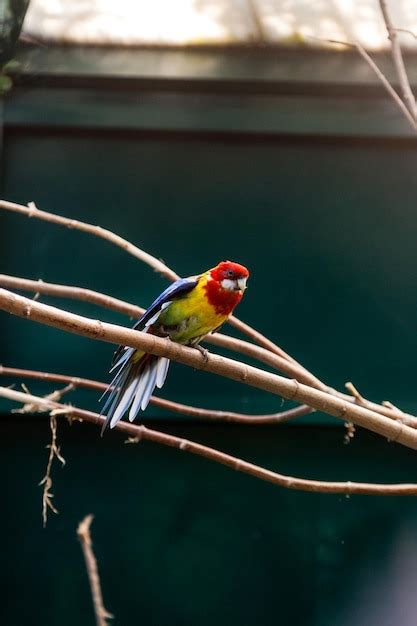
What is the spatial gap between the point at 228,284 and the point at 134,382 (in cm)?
33

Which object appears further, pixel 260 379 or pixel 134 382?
pixel 134 382

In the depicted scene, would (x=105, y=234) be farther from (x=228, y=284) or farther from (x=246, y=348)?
(x=246, y=348)

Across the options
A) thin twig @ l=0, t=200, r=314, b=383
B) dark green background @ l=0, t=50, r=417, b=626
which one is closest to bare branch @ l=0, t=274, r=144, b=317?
thin twig @ l=0, t=200, r=314, b=383

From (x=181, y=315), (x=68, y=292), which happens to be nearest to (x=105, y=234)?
(x=68, y=292)

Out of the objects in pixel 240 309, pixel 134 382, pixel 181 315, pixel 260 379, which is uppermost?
pixel 260 379

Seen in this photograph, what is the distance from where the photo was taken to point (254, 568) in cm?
278

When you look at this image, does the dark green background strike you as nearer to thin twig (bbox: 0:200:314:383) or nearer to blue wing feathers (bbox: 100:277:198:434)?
thin twig (bbox: 0:200:314:383)

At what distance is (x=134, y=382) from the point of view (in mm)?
1911

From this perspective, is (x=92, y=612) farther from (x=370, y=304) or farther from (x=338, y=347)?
(x=370, y=304)

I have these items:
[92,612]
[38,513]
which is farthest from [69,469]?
[92,612]

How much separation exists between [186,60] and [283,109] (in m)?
0.40

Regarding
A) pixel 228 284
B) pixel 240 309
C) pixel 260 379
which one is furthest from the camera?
pixel 240 309

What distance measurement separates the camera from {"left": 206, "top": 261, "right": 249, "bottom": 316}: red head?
190cm

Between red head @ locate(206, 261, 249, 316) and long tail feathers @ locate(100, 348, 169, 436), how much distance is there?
0.19 m
